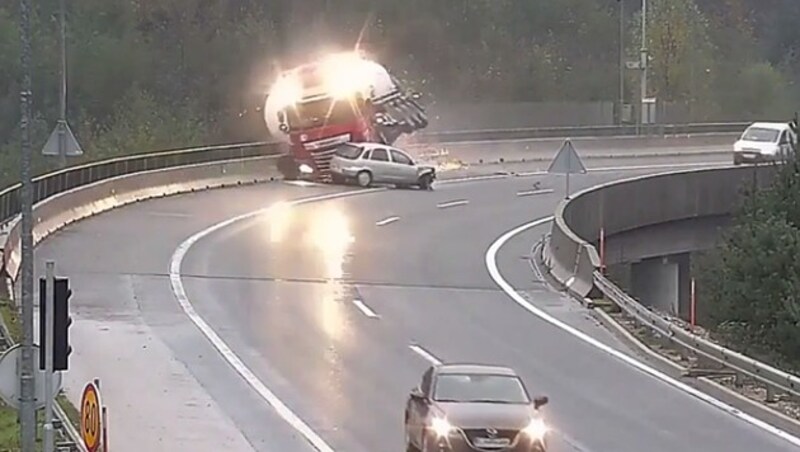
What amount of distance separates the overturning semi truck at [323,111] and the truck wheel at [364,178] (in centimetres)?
111

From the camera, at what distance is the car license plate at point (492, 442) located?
1714cm

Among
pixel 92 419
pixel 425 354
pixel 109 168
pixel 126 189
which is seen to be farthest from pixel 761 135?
pixel 92 419

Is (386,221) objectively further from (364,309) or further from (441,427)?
(441,427)

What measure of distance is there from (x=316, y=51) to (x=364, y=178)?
40137 millimetres

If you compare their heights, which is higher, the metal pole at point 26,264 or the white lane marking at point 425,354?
the metal pole at point 26,264

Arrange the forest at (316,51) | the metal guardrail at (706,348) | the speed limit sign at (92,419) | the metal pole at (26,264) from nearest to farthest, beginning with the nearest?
the speed limit sign at (92,419)
the metal pole at (26,264)
the metal guardrail at (706,348)
the forest at (316,51)

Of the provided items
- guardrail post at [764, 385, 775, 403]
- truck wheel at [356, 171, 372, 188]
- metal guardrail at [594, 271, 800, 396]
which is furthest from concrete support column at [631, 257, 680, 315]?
guardrail post at [764, 385, 775, 403]

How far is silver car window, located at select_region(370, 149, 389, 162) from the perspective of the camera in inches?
2092

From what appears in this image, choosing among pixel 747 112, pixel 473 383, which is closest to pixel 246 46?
pixel 747 112

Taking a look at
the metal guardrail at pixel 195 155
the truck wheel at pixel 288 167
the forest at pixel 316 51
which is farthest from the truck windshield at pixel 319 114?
the forest at pixel 316 51

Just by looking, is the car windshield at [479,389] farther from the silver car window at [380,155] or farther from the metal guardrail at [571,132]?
the metal guardrail at [571,132]

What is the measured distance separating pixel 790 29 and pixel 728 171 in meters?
88.1

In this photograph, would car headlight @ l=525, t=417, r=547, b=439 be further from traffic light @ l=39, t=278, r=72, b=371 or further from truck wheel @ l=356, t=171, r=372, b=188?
truck wheel @ l=356, t=171, r=372, b=188

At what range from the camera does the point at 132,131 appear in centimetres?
8281
